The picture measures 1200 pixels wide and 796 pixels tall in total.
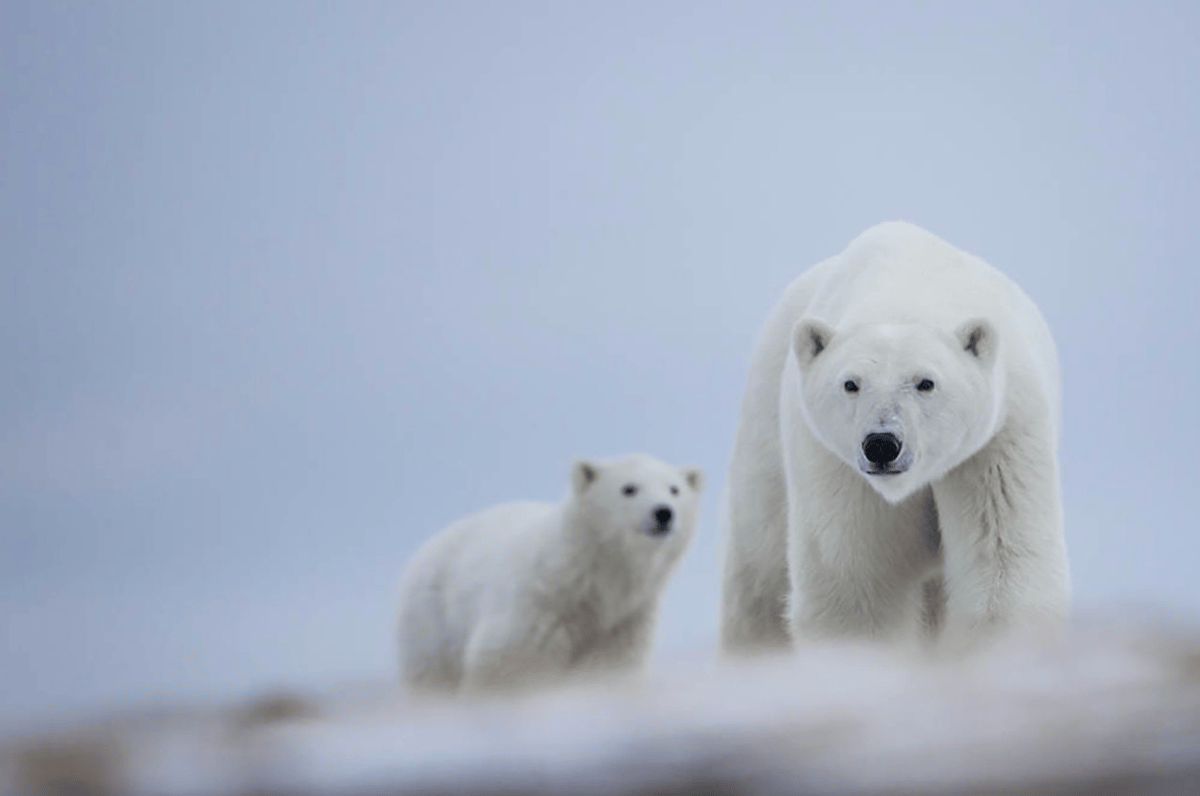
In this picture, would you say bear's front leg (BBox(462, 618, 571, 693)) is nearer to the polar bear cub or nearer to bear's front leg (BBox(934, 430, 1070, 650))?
the polar bear cub

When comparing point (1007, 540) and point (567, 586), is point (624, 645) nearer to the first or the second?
point (567, 586)

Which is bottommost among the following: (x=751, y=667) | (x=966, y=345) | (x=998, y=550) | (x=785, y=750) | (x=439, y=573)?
(x=785, y=750)

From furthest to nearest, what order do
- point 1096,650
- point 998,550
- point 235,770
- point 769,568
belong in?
point 769,568 < point 998,550 < point 1096,650 < point 235,770

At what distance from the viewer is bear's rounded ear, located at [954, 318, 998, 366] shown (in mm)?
3279

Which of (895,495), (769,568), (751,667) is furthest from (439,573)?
(751,667)

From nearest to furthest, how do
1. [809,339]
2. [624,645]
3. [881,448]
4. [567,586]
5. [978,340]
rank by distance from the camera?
[881,448] < [978,340] < [809,339] < [567,586] < [624,645]

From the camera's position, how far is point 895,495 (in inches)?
130

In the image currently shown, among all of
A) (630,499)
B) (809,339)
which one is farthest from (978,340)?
(630,499)

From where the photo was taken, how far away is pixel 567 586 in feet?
16.8

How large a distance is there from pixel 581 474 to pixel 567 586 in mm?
429

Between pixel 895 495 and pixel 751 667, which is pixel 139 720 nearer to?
pixel 751 667

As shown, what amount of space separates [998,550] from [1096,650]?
8.22ft

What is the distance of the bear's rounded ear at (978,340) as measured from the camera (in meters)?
3.28

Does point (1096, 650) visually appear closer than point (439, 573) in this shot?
Yes
